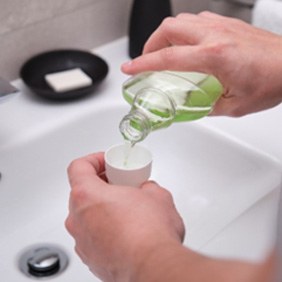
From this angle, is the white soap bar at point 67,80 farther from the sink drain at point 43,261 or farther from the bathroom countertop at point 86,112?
the sink drain at point 43,261

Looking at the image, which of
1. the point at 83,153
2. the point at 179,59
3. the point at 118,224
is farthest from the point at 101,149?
the point at 118,224

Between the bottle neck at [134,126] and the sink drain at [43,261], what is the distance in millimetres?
247

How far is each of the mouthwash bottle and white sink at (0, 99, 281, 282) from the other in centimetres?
14

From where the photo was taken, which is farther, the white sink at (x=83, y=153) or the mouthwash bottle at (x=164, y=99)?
the white sink at (x=83, y=153)

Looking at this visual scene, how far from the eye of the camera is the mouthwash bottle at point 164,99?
1.89 ft

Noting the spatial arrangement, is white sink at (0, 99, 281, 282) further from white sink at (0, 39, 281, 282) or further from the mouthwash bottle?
the mouthwash bottle

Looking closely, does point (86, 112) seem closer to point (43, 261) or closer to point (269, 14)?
point (43, 261)

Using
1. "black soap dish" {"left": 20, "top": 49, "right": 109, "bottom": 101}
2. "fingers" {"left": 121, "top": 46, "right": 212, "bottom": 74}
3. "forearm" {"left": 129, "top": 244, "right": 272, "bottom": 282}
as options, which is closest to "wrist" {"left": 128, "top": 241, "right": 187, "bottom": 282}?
"forearm" {"left": 129, "top": 244, "right": 272, "bottom": 282}

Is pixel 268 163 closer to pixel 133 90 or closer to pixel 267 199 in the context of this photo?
pixel 267 199

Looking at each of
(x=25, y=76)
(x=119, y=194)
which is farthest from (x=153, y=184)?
(x=25, y=76)

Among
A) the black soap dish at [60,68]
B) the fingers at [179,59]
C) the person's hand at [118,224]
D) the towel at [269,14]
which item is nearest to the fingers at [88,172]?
the person's hand at [118,224]

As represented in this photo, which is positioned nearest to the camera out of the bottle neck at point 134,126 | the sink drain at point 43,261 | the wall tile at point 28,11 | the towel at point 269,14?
the bottle neck at point 134,126

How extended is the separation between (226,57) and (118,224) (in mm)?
286

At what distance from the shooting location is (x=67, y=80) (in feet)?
2.87
